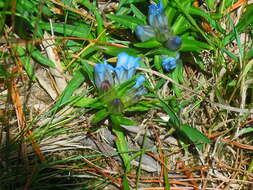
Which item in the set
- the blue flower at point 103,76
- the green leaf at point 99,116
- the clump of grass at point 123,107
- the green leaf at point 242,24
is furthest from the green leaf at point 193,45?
the green leaf at point 99,116

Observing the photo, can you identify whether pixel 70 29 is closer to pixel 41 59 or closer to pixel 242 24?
pixel 41 59

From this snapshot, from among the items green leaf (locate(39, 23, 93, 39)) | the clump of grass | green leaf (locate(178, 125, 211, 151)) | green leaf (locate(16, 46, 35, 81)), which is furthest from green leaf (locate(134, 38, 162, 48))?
green leaf (locate(16, 46, 35, 81))

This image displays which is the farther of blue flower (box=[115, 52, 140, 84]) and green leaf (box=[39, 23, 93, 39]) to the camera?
green leaf (box=[39, 23, 93, 39])

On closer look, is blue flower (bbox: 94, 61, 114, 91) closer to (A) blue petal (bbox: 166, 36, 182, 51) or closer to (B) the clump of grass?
(B) the clump of grass

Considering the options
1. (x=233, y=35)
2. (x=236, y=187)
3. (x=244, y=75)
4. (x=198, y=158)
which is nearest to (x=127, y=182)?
(x=198, y=158)

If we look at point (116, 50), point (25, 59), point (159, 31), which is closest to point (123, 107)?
point (116, 50)

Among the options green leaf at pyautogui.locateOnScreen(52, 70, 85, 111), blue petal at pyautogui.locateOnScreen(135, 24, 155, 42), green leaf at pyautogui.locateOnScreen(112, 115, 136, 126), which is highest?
blue petal at pyautogui.locateOnScreen(135, 24, 155, 42)
